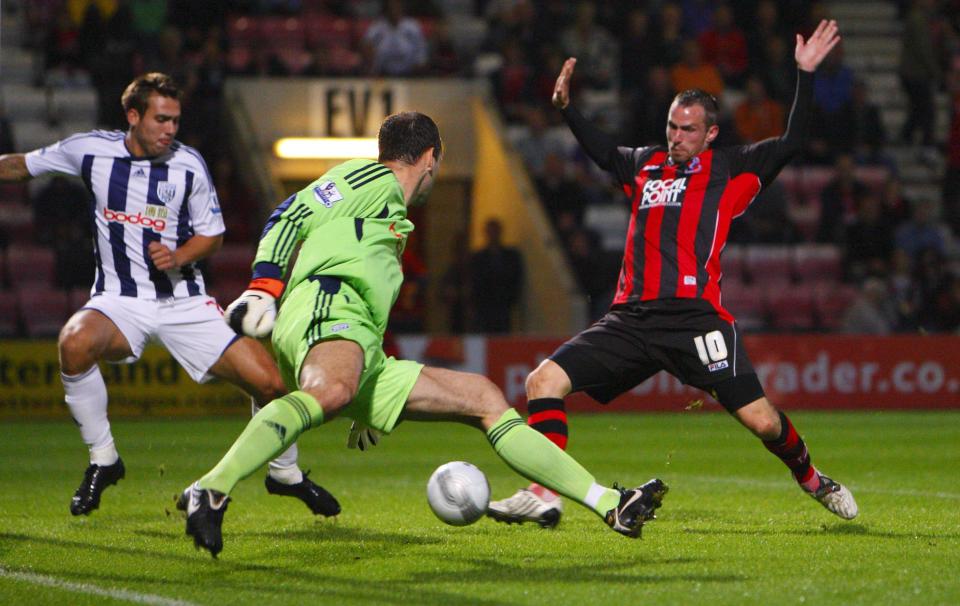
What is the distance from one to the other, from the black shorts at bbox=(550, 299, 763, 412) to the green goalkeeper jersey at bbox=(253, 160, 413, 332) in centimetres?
147

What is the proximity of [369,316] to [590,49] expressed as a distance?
46.6ft

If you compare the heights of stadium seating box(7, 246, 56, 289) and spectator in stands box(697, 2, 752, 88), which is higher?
spectator in stands box(697, 2, 752, 88)

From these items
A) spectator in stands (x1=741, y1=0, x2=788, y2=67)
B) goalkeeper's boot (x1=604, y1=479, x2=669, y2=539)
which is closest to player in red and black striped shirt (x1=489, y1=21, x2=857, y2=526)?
goalkeeper's boot (x1=604, y1=479, x2=669, y2=539)

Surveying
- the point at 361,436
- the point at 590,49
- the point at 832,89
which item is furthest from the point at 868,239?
the point at 361,436

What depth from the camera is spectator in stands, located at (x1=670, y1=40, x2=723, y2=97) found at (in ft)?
61.1

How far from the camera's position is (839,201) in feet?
60.1

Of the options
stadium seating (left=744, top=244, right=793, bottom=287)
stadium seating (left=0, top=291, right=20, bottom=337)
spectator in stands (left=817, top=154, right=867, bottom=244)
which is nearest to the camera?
stadium seating (left=0, top=291, right=20, bottom=337)

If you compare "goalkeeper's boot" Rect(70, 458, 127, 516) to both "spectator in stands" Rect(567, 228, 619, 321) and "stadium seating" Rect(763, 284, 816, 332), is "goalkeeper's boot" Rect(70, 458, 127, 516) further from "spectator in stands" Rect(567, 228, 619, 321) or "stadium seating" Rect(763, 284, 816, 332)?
"stadium seating" Rect(763, 284, 816, 332)

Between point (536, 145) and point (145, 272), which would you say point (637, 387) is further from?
point (145, 272)

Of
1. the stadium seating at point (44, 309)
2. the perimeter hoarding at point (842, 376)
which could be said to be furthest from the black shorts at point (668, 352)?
the stadium seating at point (44, 309)

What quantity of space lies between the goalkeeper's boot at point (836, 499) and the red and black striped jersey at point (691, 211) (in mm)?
909

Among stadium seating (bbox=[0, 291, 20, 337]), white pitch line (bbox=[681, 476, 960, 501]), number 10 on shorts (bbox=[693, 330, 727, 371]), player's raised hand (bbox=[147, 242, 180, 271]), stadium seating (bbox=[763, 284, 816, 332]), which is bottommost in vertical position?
stadium seating (bbox=[763, 284, 816, 332])

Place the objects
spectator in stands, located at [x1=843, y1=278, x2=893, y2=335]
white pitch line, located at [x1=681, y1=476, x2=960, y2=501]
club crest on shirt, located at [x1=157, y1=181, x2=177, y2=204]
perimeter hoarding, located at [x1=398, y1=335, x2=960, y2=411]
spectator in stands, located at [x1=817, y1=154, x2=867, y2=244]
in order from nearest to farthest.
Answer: club crest on shirt, located at [x1=157, y1=181, x2=177, y2=204], white pitch line, located at [x1=681, y1=476, x2=960, y2=501], perimeter hoarding, located at [x1=398, y1=335, x2=960, y2=411], spectator in stands, located at [x1=843, y1=278, x2=893, y2=335], spectator in stands, located at [x1=817, y1=154, x2=867, y2=244]

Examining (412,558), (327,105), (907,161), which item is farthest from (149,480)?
(907,161)
